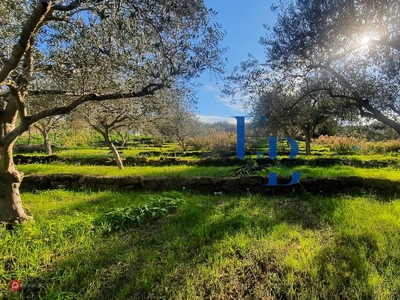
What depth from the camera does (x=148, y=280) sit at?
9.98 ft

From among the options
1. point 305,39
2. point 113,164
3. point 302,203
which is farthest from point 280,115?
point 113,164

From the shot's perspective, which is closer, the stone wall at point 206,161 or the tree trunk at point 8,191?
the tree trunk at point 8,191

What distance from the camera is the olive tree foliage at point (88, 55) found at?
12.9ft

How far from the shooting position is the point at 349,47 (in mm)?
6094

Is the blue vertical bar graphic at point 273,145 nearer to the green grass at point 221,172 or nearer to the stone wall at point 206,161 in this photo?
the stone wall at point 206,161

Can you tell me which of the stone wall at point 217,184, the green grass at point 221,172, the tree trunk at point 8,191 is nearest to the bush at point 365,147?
the green grass at point 221,172

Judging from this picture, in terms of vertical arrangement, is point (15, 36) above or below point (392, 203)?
above

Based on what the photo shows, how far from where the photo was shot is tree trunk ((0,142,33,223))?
457 centimetres

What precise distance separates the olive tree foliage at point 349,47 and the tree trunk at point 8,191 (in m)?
6.57

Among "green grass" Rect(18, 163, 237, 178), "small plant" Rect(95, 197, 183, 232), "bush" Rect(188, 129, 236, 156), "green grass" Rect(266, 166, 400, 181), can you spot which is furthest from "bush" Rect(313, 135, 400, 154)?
"small plant" Rect(95, 197, 183, 232)

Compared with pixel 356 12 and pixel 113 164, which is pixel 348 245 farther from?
pixel 113 164

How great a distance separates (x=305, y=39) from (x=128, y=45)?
4.16 m

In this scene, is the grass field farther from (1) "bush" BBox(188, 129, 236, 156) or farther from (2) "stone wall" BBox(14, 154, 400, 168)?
(1) "bush" BBox(188, 129, 236, 156)

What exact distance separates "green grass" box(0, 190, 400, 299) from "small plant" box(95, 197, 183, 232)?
0.15 m
